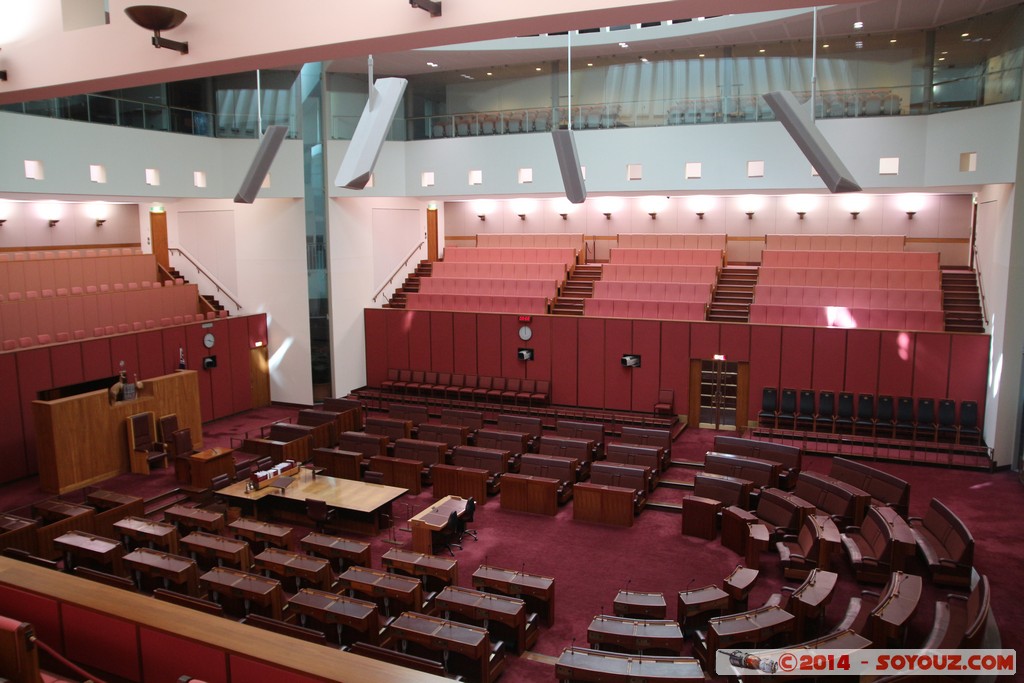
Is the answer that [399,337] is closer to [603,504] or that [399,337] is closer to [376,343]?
[376,343]

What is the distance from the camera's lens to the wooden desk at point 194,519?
33.3 ft

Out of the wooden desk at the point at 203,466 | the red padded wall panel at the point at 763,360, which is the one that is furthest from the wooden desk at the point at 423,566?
the red padded wall panel at the point at 763,360

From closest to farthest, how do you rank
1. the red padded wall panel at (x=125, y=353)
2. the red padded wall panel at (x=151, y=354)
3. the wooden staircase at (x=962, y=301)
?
the wooden staircase at (x=962, y=301) < the red padded wall panel at (x=125, y=353) < the red padded wall panel at (x=151, y=354)

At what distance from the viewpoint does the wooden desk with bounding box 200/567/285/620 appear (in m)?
8.02

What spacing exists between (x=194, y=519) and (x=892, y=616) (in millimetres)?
8555

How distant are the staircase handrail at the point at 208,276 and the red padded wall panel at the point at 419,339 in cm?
435

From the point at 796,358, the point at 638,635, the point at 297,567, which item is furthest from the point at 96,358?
the point at 796,358

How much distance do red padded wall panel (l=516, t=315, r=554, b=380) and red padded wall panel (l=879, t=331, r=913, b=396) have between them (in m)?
6.95

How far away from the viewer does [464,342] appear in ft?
60.0

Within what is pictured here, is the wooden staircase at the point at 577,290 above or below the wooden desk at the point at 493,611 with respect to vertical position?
above

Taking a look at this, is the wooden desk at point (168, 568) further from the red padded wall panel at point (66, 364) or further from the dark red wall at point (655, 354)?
the dark red wall at point (655, 354)

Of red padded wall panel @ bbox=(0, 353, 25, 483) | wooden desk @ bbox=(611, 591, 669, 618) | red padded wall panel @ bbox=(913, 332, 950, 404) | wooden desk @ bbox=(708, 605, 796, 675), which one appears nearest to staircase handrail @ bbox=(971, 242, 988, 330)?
red padded wall panel @ bbox=(913, 332, 950, 404)

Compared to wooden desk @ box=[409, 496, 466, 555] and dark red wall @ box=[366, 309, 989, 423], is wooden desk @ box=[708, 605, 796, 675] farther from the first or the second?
dark red wall @ box=[366, 309, 989, 423]

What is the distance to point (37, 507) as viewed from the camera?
10422 millimetres
